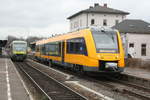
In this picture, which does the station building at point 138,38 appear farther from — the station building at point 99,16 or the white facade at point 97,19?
the station building at point 99,16

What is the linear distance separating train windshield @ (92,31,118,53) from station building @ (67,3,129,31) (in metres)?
63.0

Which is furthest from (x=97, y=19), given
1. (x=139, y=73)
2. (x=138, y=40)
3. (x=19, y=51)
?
(x=139, y=73)

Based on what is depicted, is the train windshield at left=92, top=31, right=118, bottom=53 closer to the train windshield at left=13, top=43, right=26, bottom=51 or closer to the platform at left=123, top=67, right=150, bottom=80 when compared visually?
the platform at left=123, top=67, right=150, bottom=80

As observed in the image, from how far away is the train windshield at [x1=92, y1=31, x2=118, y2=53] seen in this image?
19.1 m

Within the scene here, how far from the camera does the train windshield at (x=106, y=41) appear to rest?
19.1 meters

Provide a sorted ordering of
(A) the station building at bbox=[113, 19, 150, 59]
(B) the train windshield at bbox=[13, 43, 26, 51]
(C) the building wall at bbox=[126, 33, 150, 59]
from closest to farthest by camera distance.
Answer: (B) the train windshield at bbox=[13, 43, 26, 51] < (A) the station building at bbox=[113, 19, 150, 59] < (C) the building wall at bbox=[126, 33, 150, 59]

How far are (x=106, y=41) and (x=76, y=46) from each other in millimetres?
2641

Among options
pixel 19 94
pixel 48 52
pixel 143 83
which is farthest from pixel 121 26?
pixel 19 94

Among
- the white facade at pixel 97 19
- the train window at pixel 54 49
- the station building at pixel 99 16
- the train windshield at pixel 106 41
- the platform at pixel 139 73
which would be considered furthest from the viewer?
the station building at pixel 99 16

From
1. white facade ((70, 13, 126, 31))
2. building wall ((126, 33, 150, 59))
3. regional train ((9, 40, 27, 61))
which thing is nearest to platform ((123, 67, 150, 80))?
regional train ((9, 40, 27, 61))

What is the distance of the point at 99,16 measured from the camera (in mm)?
85312

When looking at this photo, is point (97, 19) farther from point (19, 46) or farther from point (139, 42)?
point (19, 46)

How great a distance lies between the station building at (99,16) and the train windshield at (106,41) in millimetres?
62960

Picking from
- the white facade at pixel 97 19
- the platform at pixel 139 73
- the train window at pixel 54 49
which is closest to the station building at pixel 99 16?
the white facade at pixel 97 19
